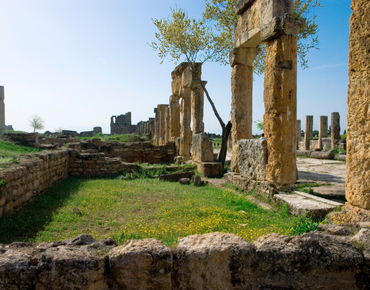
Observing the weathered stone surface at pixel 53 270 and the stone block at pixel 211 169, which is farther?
the stone block at pixel 211 169

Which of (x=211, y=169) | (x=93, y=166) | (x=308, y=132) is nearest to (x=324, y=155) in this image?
(x=211, y=169)

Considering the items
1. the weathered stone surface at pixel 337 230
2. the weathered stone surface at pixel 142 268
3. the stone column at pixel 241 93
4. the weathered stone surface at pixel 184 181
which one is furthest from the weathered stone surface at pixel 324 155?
the weathered stone surface at pixel 142 268

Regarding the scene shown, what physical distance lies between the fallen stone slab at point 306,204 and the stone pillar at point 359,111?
0.80m

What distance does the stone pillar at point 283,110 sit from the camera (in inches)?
266

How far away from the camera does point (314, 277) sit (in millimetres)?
2574

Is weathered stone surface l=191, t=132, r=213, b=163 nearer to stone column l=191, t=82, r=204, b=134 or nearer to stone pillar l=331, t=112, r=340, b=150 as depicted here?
stone column l=191, t=82, r=204, b=134

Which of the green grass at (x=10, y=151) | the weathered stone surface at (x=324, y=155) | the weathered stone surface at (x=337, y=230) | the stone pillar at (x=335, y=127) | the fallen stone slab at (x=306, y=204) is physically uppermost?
the stone pillar at (x=335, y=127)

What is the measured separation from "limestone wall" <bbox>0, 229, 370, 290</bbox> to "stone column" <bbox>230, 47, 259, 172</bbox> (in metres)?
6.84

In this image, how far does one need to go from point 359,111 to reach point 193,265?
3.24 meters

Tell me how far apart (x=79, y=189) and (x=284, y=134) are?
633cm

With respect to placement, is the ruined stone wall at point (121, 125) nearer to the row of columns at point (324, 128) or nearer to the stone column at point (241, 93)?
the row of columns at point (324, 128)

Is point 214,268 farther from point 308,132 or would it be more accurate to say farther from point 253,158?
point 308,132

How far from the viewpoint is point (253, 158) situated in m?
7.87

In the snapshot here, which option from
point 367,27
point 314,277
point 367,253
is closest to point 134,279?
point 314,277
